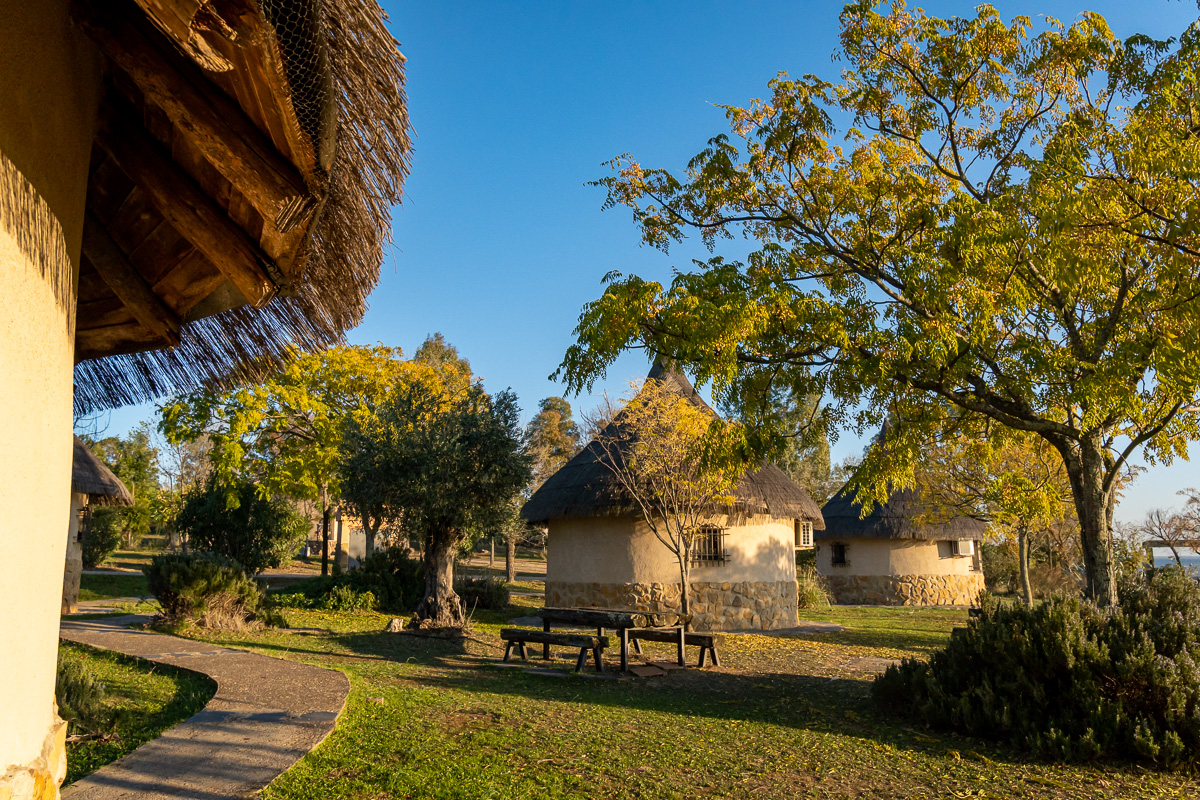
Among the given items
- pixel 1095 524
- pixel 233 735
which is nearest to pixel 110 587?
pixel 233 735

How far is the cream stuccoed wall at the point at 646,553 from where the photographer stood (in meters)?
17.4

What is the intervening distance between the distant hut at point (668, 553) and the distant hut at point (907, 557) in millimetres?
9962

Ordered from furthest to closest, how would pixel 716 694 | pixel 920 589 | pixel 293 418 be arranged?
pixel 920 589 → pixel 293 418 → pixel 716 694

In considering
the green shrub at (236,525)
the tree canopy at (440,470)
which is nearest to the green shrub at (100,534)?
the green shrub at (236,525)

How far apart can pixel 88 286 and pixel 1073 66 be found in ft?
33.2

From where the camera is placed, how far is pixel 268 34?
1.81 meters

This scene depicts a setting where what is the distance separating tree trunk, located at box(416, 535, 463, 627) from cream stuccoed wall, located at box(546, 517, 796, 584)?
4247 millimetres

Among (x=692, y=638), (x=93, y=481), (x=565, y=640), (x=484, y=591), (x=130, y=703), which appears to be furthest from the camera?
(x=484, y=591)

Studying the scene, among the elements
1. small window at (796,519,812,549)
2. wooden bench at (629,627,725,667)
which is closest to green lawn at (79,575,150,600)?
wooden bench at (629,627,725,667)

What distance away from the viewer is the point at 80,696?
237 inches

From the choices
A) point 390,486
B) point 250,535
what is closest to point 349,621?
point 390,486

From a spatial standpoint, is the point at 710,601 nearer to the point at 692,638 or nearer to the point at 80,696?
the point at 692,638

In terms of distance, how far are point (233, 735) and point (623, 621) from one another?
618 cm

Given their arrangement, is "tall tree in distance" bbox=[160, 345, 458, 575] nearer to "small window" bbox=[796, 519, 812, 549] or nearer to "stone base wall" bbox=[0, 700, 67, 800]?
"small window" bbox=[796, 519, 812, 549]
